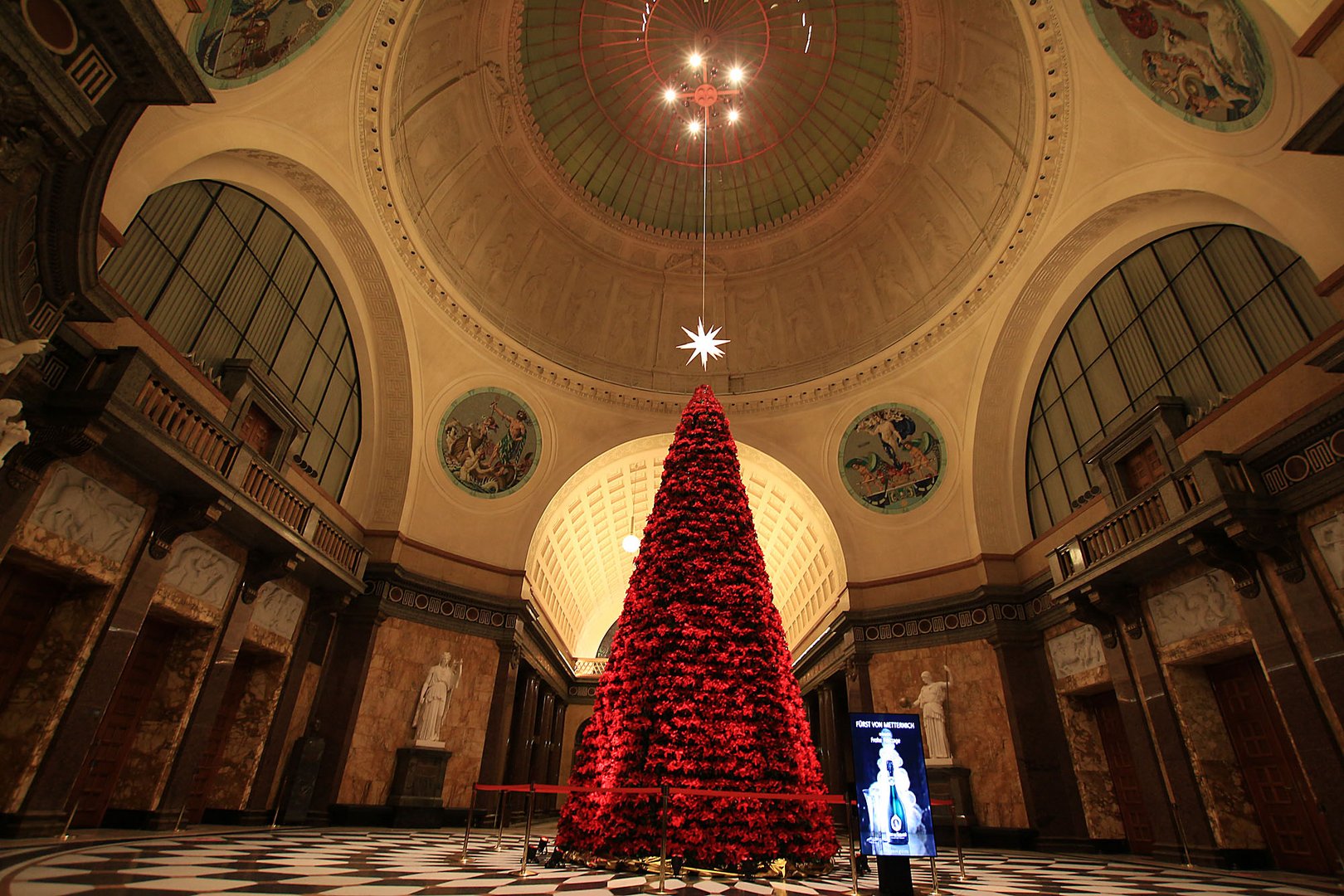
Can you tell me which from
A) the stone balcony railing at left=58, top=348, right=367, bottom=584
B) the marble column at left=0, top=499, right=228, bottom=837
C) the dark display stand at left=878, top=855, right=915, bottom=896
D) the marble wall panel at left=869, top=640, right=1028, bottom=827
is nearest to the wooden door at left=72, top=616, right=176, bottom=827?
the marble column at left=0, top=499, right=228, bottom=837

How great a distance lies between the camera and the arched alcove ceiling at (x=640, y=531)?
65.1 ft

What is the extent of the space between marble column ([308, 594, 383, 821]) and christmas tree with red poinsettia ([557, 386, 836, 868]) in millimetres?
8023

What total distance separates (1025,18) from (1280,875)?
49.0ft

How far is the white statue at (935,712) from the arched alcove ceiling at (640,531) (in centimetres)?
359

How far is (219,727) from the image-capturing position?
1237 cm

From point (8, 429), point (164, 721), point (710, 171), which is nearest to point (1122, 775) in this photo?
point (164, 721)

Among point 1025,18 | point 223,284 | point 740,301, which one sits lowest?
point 223,284

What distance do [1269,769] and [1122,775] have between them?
3.41m

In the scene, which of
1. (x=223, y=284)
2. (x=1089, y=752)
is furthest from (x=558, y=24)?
(x=1089, y=752)

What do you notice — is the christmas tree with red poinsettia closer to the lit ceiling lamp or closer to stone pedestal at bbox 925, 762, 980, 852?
stone pedestal at bbox 925, 762, 980, 852

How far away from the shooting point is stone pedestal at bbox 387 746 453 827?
44.5 feet

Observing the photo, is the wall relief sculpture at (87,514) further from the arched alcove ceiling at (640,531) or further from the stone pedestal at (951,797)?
the stone pedestal at (951,797)

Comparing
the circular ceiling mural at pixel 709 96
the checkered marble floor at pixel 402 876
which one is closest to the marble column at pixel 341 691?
the checkered marble floor at pixel 402 876

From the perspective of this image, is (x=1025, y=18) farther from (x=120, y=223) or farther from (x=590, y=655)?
(x=590, y=655)
